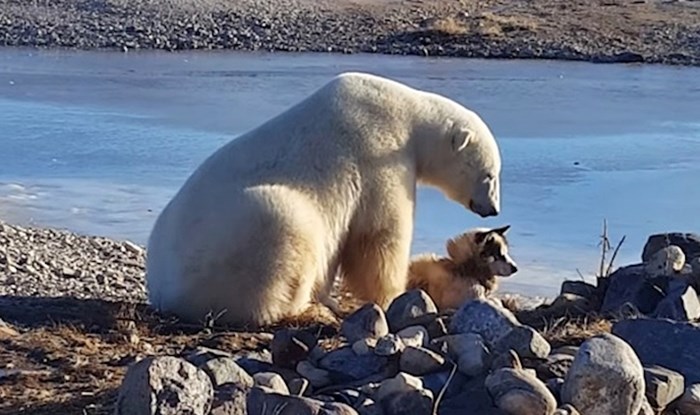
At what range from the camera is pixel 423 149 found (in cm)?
732

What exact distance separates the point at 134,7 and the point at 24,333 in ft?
92.6

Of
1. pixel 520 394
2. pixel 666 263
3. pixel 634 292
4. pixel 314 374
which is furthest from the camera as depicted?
pixel 666 263

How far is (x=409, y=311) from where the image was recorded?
19.3ft

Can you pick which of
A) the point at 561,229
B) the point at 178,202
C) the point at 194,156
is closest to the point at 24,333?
the point at 178,202

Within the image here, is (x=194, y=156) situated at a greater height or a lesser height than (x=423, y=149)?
lesser

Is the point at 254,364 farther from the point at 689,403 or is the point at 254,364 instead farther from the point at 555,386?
the point at 689,403

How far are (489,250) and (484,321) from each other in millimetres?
2054

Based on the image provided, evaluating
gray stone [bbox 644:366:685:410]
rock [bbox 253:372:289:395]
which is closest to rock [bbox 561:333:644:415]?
gray stone [bbox 644:366:685:410]

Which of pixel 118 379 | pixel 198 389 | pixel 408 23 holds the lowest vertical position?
pixel 408 23

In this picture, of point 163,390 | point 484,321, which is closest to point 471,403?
point 484,321

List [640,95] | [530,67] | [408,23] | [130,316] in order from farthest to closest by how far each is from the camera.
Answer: [408,23], [530,67], [640,95], [130,316]

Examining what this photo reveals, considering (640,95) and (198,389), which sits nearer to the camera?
(198,389)

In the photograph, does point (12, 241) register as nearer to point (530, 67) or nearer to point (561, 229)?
point (561, 229)

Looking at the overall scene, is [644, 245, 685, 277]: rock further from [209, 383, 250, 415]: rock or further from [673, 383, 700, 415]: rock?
[209, 383, 250, 415]: rock
